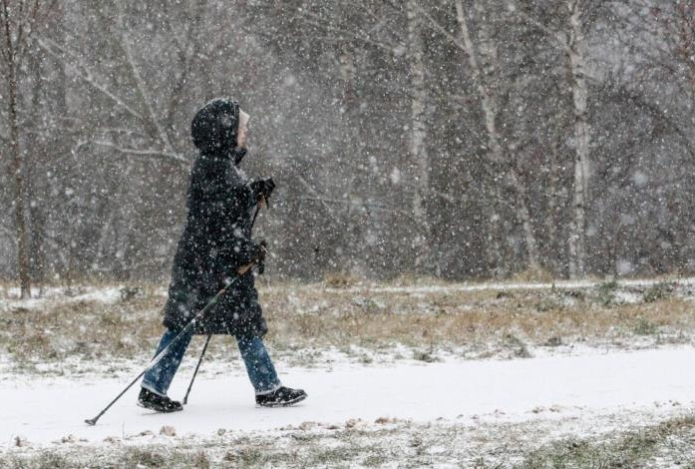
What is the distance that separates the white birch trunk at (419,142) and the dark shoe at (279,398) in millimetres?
15539

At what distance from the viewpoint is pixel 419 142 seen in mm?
23016

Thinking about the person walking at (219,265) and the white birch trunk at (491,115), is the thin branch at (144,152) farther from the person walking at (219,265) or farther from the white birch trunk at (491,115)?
the person walking at (219,265)

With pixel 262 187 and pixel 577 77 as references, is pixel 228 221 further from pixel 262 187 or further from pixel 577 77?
pixel 577 77

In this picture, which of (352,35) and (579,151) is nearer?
(579,151)

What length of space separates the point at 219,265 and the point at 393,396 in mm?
1484

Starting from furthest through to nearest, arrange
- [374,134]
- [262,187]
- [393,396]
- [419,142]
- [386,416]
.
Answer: [374,134] < [419,142] < [393,396] < [262,187] < [386,416]

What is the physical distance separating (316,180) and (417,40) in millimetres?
4538

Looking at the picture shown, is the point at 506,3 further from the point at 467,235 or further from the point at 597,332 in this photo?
the point at 597,332

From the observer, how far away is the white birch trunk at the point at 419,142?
72.6 feet

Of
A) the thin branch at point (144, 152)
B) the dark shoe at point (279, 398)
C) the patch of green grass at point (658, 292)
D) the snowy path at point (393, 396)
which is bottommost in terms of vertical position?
the patch of green grass at point (658, 292)

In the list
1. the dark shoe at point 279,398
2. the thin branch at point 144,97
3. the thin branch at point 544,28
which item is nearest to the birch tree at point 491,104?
the thin branch at point 544,28

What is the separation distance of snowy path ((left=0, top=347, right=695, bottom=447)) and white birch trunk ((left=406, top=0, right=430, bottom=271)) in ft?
44.0

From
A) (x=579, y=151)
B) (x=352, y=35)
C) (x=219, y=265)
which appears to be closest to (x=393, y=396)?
(x=219, y=265)

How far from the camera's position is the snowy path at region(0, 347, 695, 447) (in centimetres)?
647
